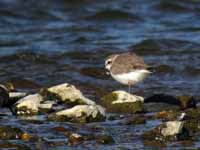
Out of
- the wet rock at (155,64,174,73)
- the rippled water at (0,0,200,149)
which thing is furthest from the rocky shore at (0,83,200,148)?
the wet rock at (155,64,174,73)

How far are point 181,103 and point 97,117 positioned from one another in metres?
1.33

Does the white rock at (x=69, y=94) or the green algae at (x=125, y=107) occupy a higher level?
the white rock at (x=69, y=94)

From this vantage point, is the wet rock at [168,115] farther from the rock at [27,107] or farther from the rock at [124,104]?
the rock at [27,107]

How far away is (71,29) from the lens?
17.0 metres

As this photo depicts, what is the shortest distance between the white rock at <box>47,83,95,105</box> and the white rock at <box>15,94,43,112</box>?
0.32 meters

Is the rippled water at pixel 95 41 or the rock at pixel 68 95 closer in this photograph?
the rock at pixel 68 95

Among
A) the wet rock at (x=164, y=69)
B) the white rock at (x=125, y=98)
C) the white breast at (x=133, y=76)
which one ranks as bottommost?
the wet rock at (x=164, y=69)

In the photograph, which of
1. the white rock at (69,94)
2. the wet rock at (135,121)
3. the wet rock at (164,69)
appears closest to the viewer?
the wet rock at (135,121)

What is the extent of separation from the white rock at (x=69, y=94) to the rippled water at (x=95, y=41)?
95 cm

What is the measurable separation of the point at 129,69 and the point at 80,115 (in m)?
1.63

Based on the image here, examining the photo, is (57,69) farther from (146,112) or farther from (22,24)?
(22,24)

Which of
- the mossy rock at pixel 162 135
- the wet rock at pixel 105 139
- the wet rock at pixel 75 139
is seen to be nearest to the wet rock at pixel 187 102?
the mossy rock at pixel 162 135

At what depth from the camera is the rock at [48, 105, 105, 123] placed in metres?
9.29

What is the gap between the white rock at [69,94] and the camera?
10227mm
